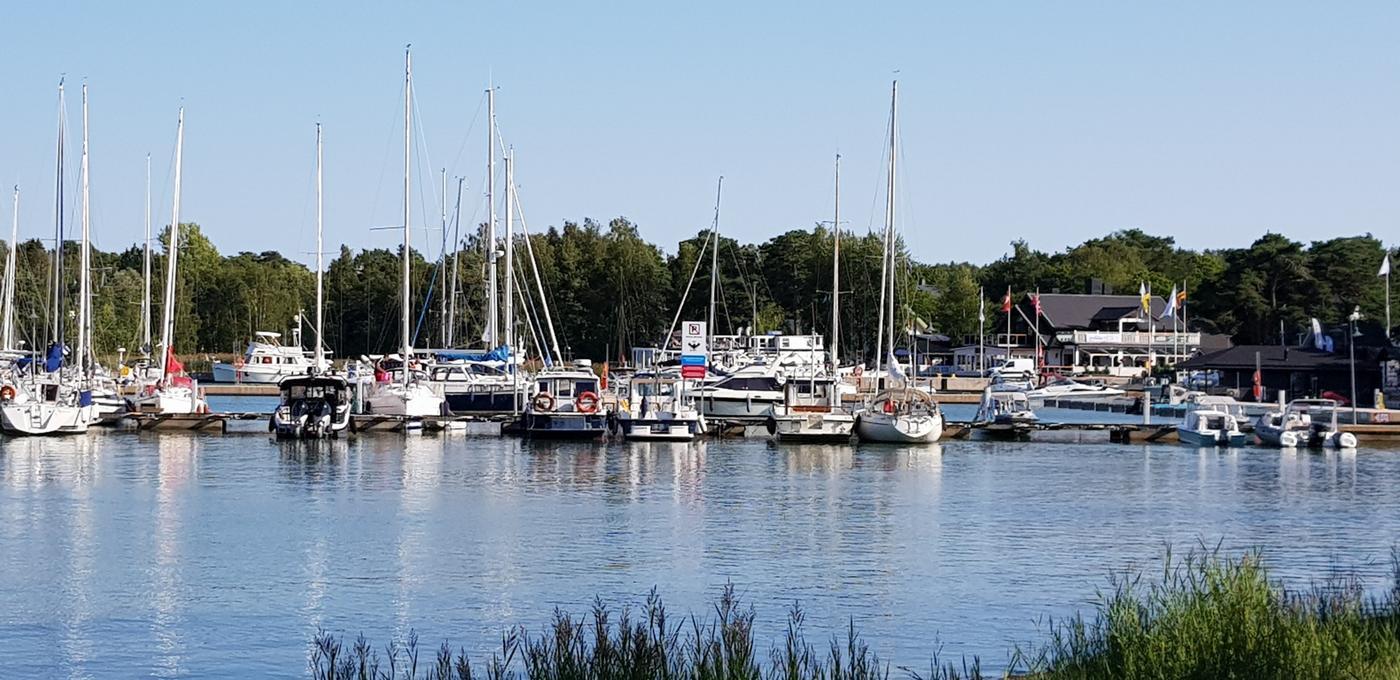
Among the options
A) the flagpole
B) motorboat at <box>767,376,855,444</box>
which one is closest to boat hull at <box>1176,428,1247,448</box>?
motorboat at <box>767,376,855,444</box>

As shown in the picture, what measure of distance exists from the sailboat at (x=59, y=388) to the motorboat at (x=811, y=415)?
28741 mm

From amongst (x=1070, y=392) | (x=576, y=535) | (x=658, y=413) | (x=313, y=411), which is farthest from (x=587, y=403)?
(x=1070, y=392)

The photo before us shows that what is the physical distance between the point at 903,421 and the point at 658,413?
9.70 metres

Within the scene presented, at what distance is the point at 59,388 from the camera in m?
72.0

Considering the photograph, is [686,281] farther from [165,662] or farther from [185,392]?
[165,662]

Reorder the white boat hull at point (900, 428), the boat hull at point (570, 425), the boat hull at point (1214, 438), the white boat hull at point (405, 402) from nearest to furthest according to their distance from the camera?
1. the white boat hull at point (900, 428)
2. the boat hull at point (570, 425)
3. the boat hull at point (1214, 438)
4. the white boat hull at point (405, 402)

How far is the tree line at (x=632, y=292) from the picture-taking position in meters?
129

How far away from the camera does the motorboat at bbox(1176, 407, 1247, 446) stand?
232 ft

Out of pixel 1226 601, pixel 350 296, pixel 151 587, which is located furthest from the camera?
pixel 350 296

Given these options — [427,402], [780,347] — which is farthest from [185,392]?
[780,347]

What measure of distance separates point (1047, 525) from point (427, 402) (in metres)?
39.4

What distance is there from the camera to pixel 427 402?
7594 cm

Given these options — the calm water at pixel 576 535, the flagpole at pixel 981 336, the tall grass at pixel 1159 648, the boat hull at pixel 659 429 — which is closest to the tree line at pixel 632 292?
the flagpole at pixel 981 336

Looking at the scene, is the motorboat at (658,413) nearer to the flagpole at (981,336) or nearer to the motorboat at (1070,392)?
the motorboat at (1070,392)
